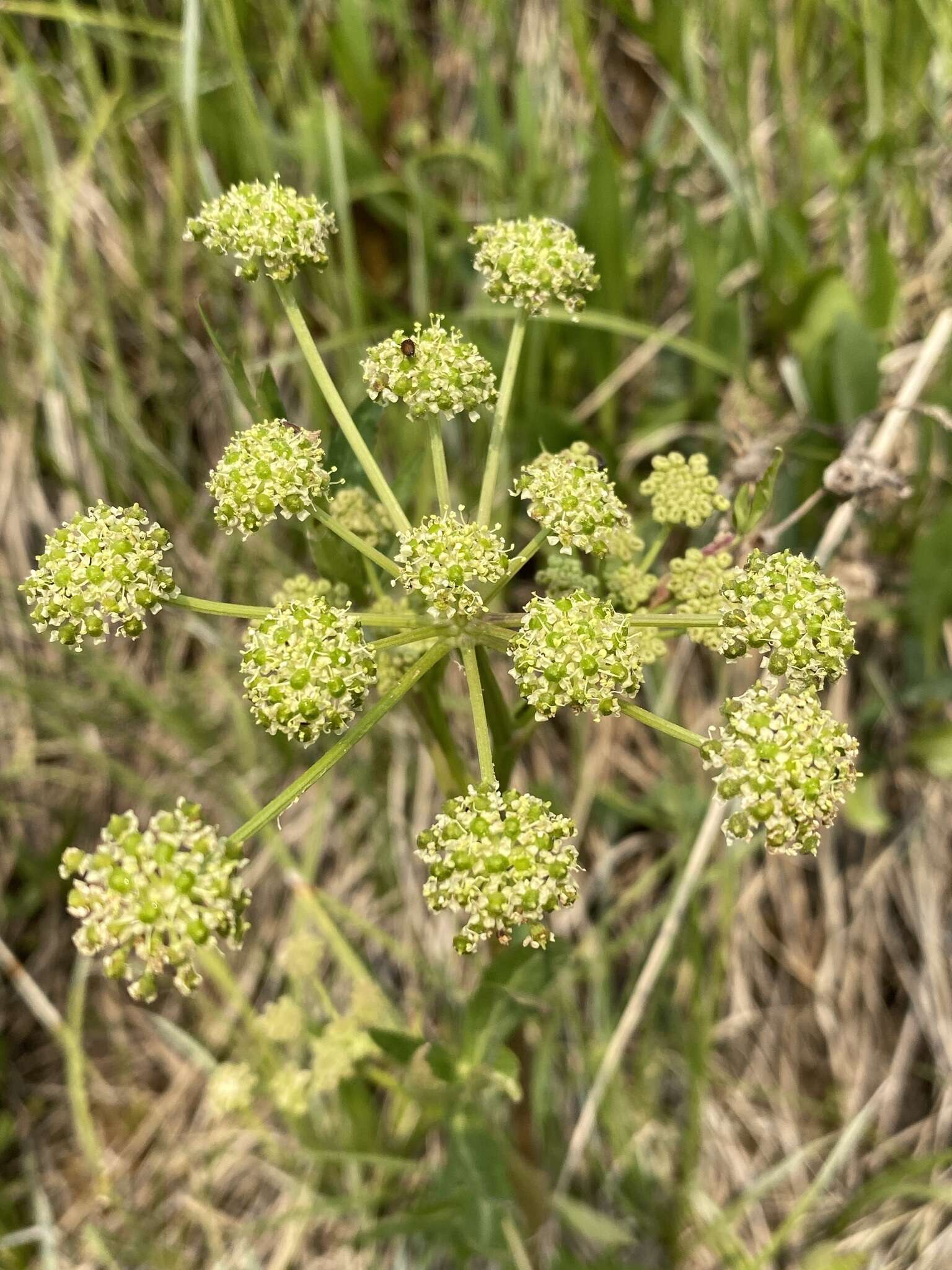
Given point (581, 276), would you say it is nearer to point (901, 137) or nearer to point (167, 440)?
point (901, 137)

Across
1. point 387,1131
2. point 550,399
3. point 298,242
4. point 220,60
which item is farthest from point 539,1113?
point 220,60

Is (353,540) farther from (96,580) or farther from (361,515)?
(96,580)

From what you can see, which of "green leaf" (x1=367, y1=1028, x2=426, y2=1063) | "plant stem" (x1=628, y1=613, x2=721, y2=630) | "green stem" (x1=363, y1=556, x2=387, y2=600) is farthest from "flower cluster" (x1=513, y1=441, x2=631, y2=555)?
"green leaf" (x1=367, y1=1028, x2=426, y2=1063)

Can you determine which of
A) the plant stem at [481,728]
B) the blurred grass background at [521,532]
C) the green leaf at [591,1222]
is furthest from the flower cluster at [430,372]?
the green leaf at [591,1222]

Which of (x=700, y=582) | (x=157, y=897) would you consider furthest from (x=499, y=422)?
(x=157, y=897)

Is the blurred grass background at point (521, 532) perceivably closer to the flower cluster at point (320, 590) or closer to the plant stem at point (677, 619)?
the flower cluster at point (320, 590)

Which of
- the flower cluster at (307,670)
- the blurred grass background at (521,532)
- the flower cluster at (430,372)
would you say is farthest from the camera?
the blurred grass background at (521,532)
